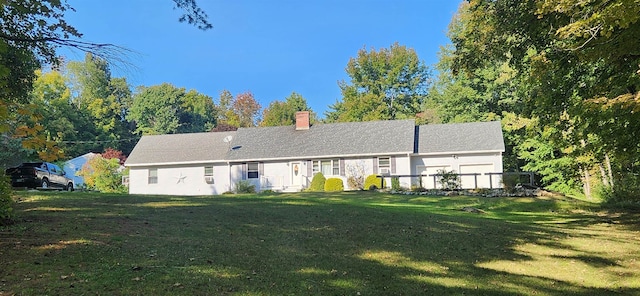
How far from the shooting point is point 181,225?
28.3 feet

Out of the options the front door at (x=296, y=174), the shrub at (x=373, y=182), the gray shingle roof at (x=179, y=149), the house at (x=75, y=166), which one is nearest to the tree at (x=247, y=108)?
the house at (x=75, y=166)

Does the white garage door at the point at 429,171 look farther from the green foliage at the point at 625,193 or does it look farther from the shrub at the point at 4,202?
the shrub at the point at 4,202

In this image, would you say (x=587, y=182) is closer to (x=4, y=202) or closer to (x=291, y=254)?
(x=291, y=254)

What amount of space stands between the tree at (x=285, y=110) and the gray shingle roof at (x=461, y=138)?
25.2 meters

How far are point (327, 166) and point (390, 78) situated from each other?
21971 mm

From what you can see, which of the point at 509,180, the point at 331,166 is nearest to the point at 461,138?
the point at 509,180

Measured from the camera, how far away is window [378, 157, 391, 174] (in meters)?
29.4

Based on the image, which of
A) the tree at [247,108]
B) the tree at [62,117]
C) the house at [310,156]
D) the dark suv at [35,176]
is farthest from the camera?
the tree at [247,108]

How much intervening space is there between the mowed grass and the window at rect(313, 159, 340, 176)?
1867 cm

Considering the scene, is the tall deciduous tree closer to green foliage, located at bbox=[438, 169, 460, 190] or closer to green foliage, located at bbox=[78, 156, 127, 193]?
green foliage, located at bbox=[78, 156, 127, 193]

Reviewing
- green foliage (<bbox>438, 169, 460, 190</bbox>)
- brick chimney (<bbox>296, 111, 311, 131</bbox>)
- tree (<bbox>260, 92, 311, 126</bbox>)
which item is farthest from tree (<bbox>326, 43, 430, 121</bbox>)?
green foliage (<bbox>438, 169, 460, 190</bbox>)

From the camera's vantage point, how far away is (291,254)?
7090 mm

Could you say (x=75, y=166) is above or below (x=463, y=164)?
above

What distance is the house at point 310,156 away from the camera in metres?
29.2
